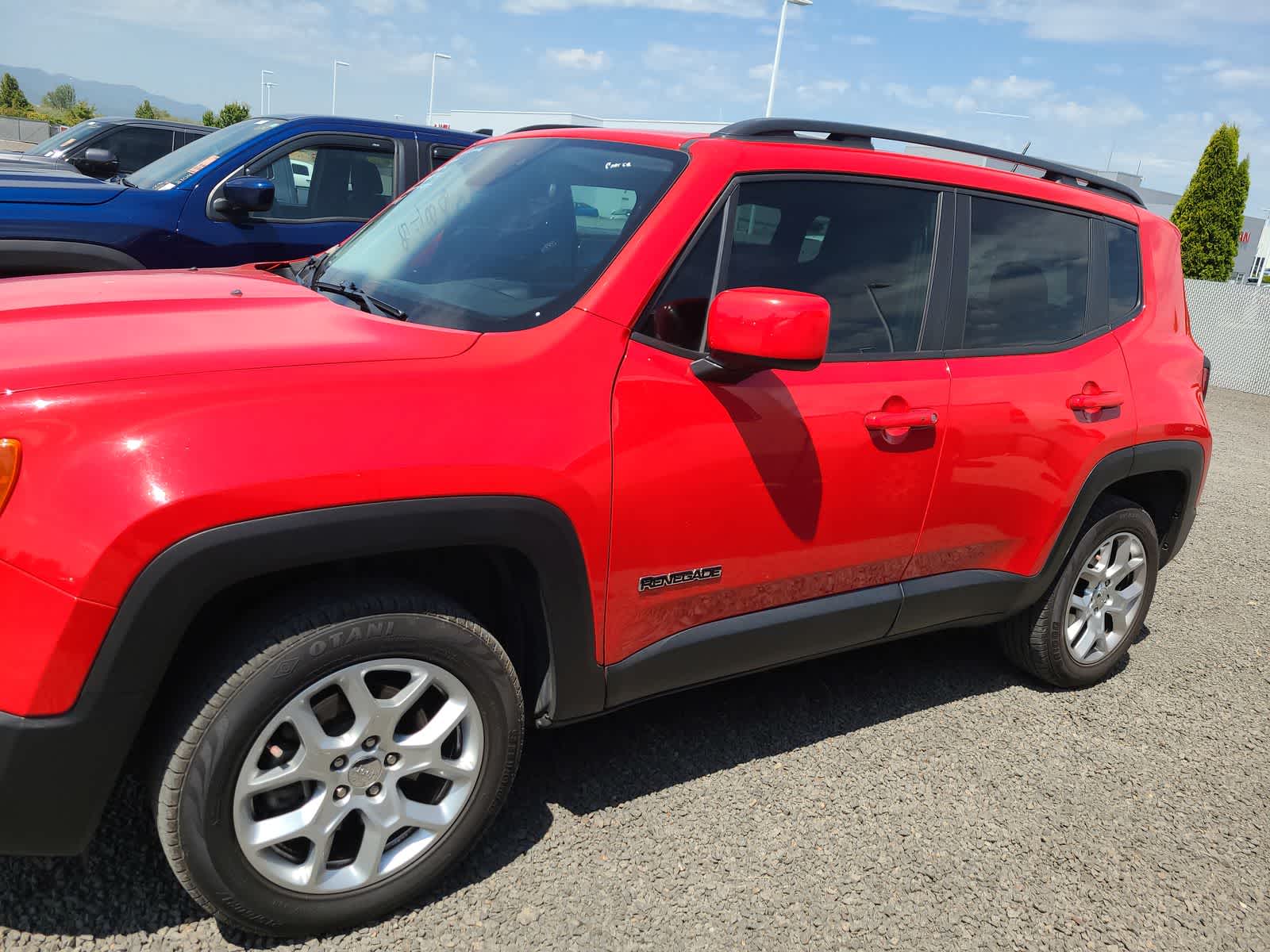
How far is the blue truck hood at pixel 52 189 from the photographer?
5129 mm

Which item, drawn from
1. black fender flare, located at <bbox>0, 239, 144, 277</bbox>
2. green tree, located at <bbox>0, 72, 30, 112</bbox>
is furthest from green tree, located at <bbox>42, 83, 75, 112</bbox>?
black fender flare, located at <bbox>0, 239, 144, 277</bbox>

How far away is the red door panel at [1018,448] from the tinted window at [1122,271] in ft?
0.51

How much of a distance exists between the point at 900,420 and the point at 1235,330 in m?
15.9

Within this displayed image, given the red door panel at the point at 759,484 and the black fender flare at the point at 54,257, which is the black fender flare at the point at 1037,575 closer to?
the red door panel at the point at 759,484

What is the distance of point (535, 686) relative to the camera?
8.13 ft

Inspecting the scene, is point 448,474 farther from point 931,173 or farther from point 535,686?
point 931,173

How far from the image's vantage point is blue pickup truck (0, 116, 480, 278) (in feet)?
16.9

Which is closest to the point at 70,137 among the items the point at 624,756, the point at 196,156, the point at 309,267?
the point at 196,156

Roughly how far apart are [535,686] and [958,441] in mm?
1486

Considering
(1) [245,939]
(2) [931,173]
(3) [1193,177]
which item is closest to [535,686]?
(1) [245,939]

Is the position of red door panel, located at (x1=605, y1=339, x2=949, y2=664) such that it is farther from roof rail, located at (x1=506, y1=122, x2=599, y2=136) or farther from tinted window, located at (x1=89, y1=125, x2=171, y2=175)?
tinted window, located at (x1=89, y1=125, x2=171, y2=175)

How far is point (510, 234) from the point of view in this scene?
280 centimetres

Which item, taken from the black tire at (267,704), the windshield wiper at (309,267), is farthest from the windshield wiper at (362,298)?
the black tire at (267,704)

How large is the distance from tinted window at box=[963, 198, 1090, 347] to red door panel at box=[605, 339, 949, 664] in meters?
0.37
